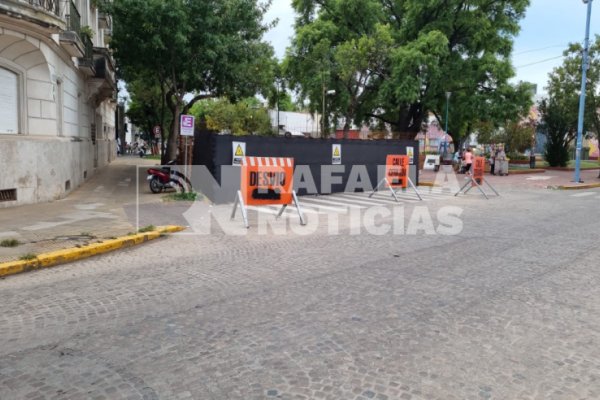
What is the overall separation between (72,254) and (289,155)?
9.78m

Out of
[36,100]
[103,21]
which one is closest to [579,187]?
[36,100]

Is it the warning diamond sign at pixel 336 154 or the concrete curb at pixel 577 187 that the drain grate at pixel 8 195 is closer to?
the warning diamond sign at pixel 336 154

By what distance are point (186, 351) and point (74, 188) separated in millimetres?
13577

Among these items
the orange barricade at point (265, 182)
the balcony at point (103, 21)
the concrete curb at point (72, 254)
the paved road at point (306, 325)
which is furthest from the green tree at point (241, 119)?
the paved road at point (306, 325)

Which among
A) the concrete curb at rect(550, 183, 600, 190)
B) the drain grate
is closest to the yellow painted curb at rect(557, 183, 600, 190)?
the concrete curb at rect(550, 183, 600, 190)

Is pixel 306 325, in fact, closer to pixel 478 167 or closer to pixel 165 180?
pixel 165 180

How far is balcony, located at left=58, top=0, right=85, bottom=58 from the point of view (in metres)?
13.6

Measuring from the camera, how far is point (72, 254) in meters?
7.54

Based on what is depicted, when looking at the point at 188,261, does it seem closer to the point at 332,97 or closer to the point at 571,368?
the point at 571,368

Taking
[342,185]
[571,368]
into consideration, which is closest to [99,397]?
[571,368]

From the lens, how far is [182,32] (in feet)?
56.9

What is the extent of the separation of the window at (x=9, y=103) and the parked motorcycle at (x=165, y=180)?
4.48 meters

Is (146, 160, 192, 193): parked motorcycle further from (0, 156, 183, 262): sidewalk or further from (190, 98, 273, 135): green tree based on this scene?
(190, 98, 273, 135): green tree

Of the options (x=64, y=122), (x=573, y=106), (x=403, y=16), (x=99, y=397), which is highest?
(x=403, y=16)
